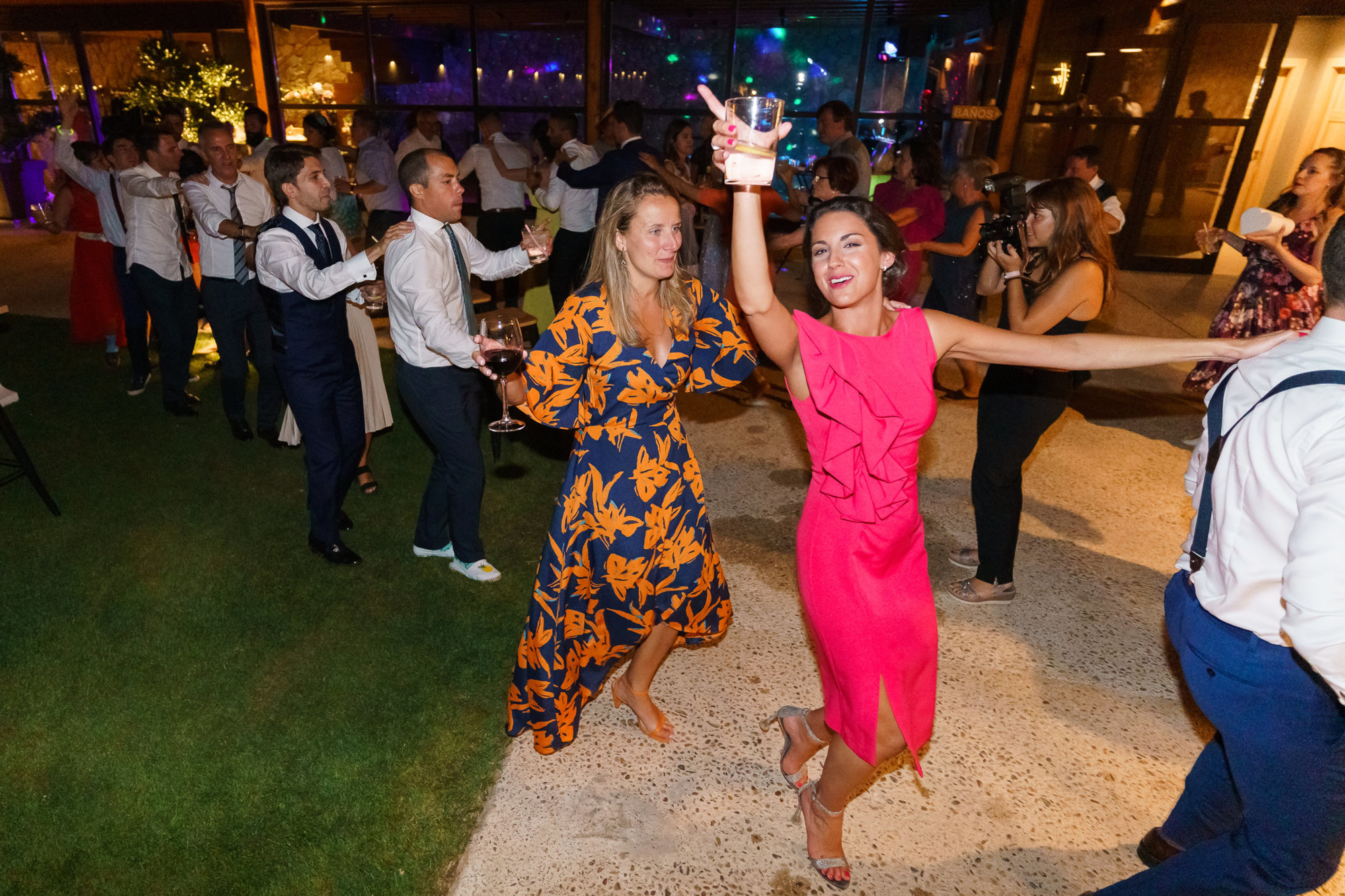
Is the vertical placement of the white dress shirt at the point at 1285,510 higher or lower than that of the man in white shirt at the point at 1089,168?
lower

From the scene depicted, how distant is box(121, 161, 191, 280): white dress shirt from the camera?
5.59 meters

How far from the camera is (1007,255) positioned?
10.9ft

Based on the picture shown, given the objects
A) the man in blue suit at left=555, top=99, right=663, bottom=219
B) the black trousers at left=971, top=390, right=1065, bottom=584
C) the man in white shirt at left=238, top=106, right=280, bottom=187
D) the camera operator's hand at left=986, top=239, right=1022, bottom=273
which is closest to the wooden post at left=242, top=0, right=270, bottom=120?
the man in white shirt at left=238, top=106, right=280, bottom=187

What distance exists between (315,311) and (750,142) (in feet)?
8.82

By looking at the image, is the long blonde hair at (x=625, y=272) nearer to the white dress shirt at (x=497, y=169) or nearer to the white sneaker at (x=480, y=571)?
the white sneaker at (x=480, y=571)

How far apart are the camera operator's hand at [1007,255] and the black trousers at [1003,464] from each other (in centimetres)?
59

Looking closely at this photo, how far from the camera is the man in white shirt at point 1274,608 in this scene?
148cm

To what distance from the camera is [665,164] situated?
6.79 metres

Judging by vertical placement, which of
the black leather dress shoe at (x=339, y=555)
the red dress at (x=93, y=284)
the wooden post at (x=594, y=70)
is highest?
the wooden post at (x=594, y=70)

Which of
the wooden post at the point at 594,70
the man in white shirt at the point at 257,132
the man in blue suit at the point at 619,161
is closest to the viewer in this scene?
the man in blue suit at the point at 619,161

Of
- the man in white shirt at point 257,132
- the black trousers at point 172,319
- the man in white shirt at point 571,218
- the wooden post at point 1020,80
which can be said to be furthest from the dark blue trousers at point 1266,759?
the wooden post at point 1020,80

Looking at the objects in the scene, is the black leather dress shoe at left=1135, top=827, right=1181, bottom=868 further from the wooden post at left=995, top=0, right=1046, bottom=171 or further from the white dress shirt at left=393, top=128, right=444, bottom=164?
the wooden post at left=995, top=0, right=1046, bottom=171

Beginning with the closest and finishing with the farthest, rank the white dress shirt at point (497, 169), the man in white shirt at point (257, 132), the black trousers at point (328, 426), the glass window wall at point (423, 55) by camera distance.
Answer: the black trousers at point (328, 426)
the white dress shirt at point (497, 169)
the man in white shirt at point (257, 132)
the glass window wall at point (423, 55)

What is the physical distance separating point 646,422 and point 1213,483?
1.58 metres
